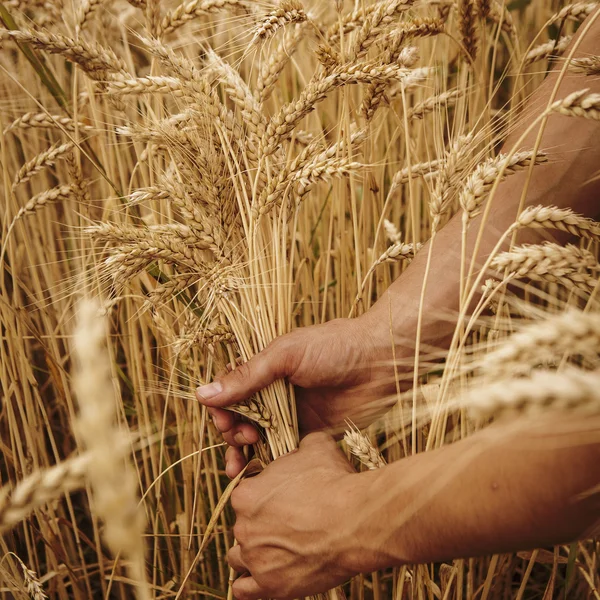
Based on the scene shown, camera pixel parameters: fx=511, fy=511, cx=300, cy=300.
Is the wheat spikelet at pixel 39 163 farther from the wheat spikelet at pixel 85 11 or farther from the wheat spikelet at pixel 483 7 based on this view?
the wheat spikelet at pixel 483 7

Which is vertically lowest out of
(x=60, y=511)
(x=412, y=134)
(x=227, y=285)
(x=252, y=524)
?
(x=60, y=511)

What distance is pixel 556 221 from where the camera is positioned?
2.00 feet

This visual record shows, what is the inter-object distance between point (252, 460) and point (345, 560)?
28 centimetres

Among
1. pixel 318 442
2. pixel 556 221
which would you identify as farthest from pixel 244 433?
pixel 556 221

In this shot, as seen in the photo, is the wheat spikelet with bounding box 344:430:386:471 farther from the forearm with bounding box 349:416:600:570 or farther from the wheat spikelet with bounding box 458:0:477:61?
the wheat spikelet with bounding box 458:0:477:61

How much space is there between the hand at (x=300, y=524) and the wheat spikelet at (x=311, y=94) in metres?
0.46

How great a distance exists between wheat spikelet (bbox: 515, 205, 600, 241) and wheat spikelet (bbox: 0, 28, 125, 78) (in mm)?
620

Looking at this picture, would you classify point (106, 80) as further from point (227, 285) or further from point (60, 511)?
point (60, 511)

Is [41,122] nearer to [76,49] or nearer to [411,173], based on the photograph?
[76,49]

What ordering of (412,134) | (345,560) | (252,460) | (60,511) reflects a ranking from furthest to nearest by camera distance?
1. (412,134)
2. (60,511)
3. (252,460)
4. (345,560)

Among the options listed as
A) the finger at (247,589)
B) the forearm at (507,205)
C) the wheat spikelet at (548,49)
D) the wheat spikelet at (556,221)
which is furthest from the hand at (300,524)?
the wheat spikelet at (548,49)

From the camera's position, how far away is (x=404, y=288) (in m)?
0.92

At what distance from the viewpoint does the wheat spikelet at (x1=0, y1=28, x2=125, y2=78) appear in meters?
0.71

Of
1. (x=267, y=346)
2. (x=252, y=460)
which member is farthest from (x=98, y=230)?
(x=252, y=460)
